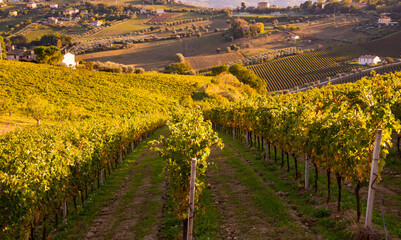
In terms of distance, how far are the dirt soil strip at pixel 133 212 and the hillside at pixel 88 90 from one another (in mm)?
34467

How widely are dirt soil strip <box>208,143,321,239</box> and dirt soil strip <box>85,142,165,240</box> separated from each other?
300cm

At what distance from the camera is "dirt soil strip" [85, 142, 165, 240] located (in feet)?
43.8

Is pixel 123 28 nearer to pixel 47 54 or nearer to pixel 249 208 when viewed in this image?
pixel 47 54

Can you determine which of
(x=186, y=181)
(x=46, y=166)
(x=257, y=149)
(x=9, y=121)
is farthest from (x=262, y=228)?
(x=9, y=121)

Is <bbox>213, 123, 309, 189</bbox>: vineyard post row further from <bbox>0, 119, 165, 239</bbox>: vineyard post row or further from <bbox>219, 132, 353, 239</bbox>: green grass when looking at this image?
<bbox>0, 119, 165, 239</bbox>: vineyard post row

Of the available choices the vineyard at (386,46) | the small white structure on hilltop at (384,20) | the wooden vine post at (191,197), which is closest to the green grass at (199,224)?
the wooden vine post at (191,197)

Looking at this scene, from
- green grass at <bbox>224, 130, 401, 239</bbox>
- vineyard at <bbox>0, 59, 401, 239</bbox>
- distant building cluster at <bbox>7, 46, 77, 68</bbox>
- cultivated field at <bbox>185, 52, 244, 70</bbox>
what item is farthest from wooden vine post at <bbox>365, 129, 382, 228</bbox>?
cultivated field at <bbox>185, 52, 244, 70</bbox>

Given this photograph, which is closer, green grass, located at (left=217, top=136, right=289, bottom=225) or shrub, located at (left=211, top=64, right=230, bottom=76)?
green grass, located at (left=217, top=136, right=289, bottom=225)

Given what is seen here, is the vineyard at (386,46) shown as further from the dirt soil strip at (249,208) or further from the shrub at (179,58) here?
the dirt soil strip at (249,208)

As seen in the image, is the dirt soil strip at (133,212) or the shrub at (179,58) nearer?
the dirt soil strip at (133,212)

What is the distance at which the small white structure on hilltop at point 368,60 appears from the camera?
98.6 m

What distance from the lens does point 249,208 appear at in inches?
Answer: 565

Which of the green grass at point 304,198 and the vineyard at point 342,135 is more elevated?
the vineyard at point 342,135

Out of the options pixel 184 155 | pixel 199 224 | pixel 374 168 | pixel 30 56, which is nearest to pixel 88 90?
pixel 30 56
